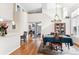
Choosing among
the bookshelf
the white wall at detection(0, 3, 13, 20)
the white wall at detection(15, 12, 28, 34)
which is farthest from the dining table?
the white wall at detection(0, 3, 13, 20)

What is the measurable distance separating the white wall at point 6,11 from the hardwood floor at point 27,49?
105 centimetres

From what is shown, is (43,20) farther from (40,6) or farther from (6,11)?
(6,11)

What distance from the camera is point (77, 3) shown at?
14.5 ft

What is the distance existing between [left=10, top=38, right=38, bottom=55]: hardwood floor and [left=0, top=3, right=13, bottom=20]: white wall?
105 centimetres

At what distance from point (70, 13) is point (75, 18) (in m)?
0.25

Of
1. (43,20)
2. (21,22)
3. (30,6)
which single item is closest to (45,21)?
(43,20)

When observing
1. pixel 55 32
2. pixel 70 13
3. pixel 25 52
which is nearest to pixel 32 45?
pixel 25 52

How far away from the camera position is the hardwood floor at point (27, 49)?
4488mm

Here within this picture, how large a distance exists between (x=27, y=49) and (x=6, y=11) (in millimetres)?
1478

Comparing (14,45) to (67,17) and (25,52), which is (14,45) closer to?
(25,52)

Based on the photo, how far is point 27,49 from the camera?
4.71m

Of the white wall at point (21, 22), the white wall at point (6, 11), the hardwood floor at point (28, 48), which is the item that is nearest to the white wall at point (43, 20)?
the white wall at point (21, 22)
